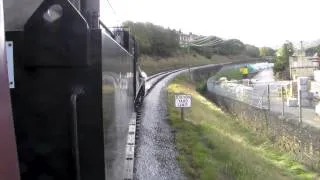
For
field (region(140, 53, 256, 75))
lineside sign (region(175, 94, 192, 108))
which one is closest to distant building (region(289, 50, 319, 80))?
field (region(140, 53, 256, 75))

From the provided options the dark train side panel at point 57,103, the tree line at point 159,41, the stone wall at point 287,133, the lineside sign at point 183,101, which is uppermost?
the tree line at point 159,41

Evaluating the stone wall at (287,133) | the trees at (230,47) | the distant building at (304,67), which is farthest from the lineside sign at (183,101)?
the trees at (230,47)

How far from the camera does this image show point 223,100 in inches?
1572

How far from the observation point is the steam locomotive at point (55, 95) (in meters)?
2.33

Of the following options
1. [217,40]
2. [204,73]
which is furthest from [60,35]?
[217,40]

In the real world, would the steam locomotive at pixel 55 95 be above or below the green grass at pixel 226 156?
above

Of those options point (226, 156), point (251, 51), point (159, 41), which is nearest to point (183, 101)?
point (226, 156)

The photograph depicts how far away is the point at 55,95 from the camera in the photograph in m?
2.43

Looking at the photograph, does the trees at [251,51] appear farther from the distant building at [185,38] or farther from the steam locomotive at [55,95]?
the steam locomotive at [55,95]

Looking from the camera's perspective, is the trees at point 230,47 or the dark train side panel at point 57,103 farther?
the trees at point 230,47

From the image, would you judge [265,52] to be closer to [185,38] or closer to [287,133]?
[185,38]

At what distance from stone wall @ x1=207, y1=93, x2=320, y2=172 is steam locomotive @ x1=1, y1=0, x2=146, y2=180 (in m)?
15.3

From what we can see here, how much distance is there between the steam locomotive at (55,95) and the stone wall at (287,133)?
15.3 metres

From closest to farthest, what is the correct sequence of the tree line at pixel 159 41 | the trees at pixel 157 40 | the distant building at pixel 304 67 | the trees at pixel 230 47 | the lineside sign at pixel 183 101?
the lineside sign at pixel 183 101
the distant building at pixel 304 67
the tree line at pixel 159 41
the trees at pixel 157 40
the trees at pixel 230 47
